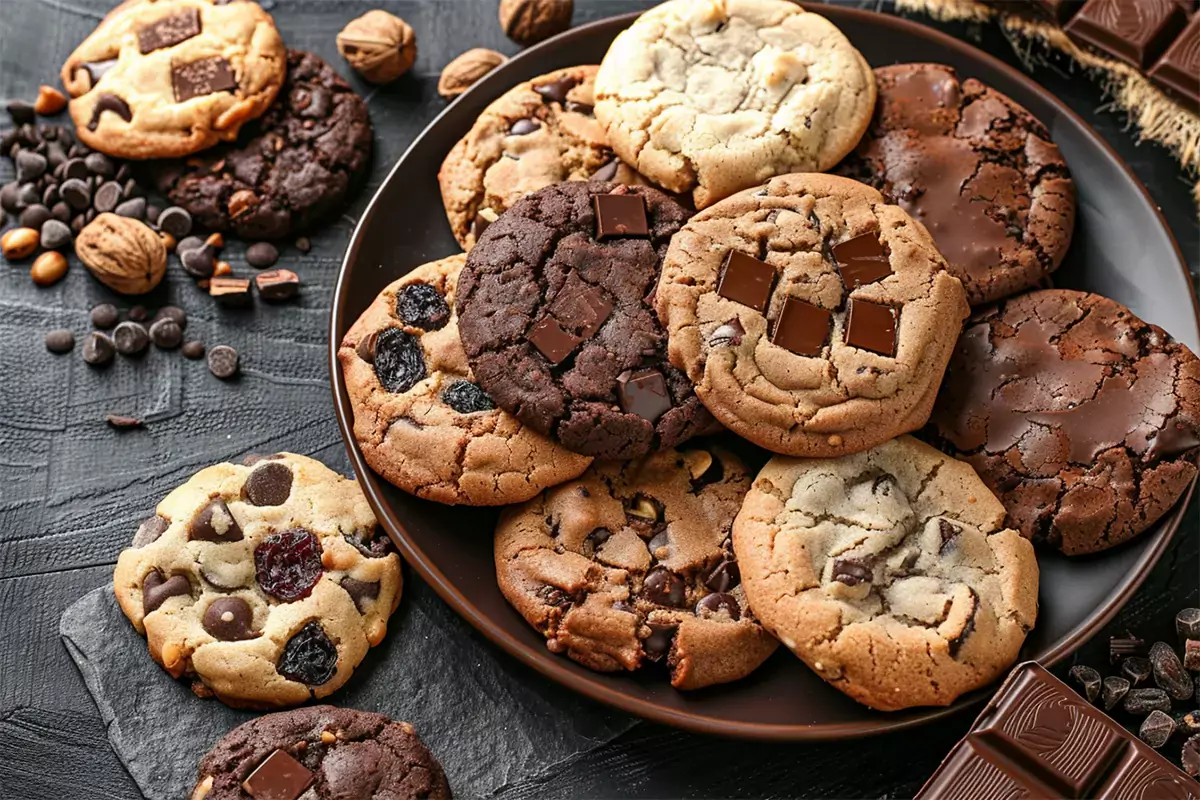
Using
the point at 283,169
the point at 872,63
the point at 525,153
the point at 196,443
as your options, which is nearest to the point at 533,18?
the point at 525,153

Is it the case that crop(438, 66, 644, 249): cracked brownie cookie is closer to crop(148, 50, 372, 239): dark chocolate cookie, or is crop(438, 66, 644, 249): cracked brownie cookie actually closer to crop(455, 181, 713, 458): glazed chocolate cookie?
crop(455, 181, 713, 458): glazed chocolate cookie

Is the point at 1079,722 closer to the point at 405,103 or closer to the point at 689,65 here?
the point at 689,65

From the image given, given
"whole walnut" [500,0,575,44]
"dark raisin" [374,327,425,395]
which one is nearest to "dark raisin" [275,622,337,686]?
"dark raisin" [374,327,425,395]

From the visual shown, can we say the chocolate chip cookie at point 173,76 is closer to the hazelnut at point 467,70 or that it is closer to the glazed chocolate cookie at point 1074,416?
the hazelnut at point 467,70

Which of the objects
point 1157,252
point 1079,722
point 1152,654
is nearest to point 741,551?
point 1079,722

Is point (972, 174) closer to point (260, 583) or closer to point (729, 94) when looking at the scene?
point (729, 94)

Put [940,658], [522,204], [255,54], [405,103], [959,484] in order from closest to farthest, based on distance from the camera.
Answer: [940,658]
[959,484]
[522,204]
[255,54]
[405,103]

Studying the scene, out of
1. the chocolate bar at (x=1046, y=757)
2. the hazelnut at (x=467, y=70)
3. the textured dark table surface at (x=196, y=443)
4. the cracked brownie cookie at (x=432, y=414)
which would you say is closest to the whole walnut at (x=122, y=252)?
the textured dark table surface at (x=196, y=443)
